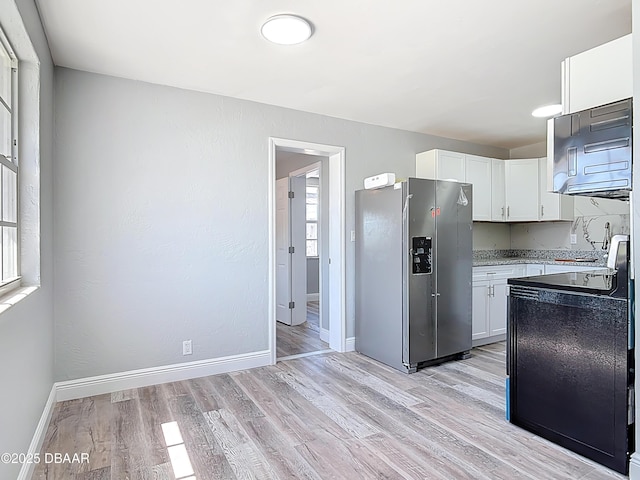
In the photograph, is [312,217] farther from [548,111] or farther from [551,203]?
[548,111]

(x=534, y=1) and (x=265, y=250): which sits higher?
(x=534, y=1)

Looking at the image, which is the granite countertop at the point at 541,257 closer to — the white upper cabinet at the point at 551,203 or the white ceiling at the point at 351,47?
the white upper cabinet at the point at 551,203

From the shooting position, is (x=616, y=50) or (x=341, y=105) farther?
(x=341, y=105)

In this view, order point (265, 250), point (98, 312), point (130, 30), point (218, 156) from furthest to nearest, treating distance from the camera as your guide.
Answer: point (265, 250)
point (218, 156)
point (98, 312)
point (130, 30)

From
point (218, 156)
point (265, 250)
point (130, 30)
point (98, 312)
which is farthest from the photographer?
point (265, 250)

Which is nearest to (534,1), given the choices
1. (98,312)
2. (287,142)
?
(287,142)

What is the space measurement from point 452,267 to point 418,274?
0.45 m

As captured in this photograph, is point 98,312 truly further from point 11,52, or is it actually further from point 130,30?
point 130,30

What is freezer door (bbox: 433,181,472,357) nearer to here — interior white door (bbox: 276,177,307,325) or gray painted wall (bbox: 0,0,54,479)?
interior white door (bbox: 276,177,307,325)

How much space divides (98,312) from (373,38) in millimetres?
2719

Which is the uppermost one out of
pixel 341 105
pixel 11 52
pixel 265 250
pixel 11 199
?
pixel 341 105

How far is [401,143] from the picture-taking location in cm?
445

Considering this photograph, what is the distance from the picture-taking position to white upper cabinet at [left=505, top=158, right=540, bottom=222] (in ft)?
15.8

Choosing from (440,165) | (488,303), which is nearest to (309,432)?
(488,303)
